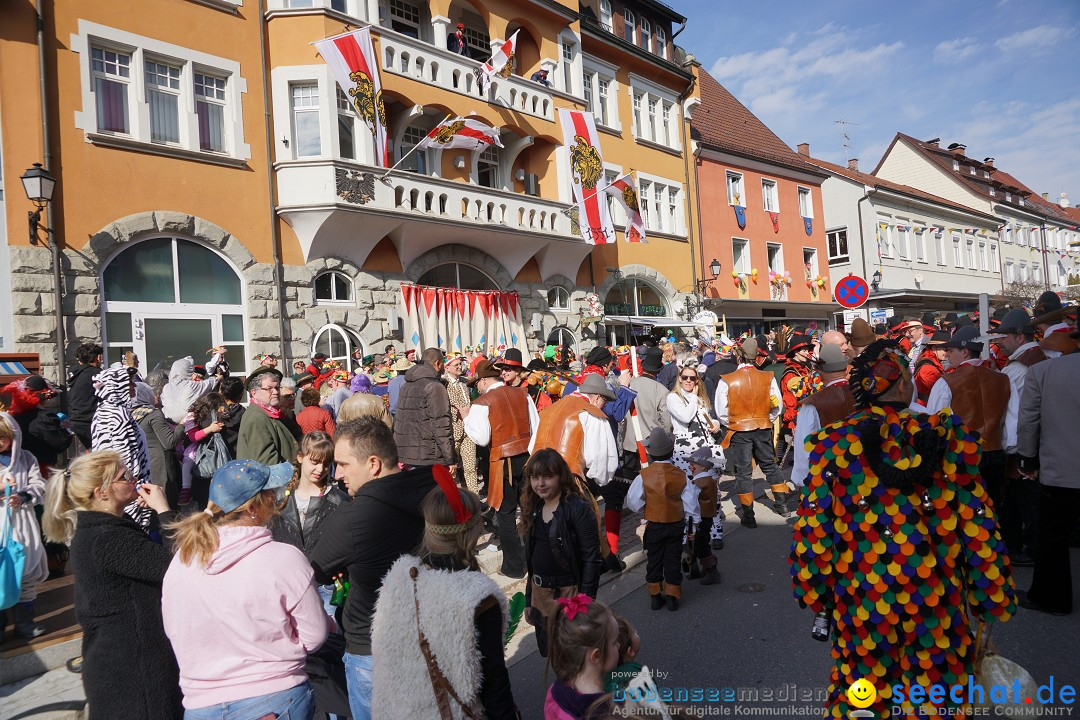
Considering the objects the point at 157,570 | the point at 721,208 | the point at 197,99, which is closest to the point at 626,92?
the point at 721,208

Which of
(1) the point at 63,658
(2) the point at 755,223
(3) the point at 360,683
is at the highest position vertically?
(2) the point at 755,223

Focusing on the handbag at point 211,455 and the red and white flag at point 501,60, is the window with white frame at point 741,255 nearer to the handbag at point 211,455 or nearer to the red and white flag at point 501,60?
the red and white flag at point 501,60

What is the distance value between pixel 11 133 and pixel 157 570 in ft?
33.1

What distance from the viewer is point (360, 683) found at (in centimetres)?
275

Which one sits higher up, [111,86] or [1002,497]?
[111,86]

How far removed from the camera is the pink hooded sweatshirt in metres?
2.35

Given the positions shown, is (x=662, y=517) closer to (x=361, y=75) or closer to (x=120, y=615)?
(x=120, y=615)

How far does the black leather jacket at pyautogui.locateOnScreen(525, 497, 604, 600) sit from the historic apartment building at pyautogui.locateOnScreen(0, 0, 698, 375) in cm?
931

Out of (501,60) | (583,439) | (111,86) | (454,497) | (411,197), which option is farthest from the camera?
(501,60)

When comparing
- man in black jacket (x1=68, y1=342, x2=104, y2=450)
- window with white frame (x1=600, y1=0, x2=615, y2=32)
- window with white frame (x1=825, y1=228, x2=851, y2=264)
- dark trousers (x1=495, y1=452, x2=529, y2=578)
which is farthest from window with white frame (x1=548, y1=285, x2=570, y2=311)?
window with white frame (x1=825, y1=228, x2=851, y2=264)

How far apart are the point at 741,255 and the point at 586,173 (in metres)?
9.56

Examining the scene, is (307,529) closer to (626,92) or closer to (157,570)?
(157,570)

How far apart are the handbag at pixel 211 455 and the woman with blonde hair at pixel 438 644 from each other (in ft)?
13.5

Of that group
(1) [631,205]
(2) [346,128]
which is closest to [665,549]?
(2) [346,128]
